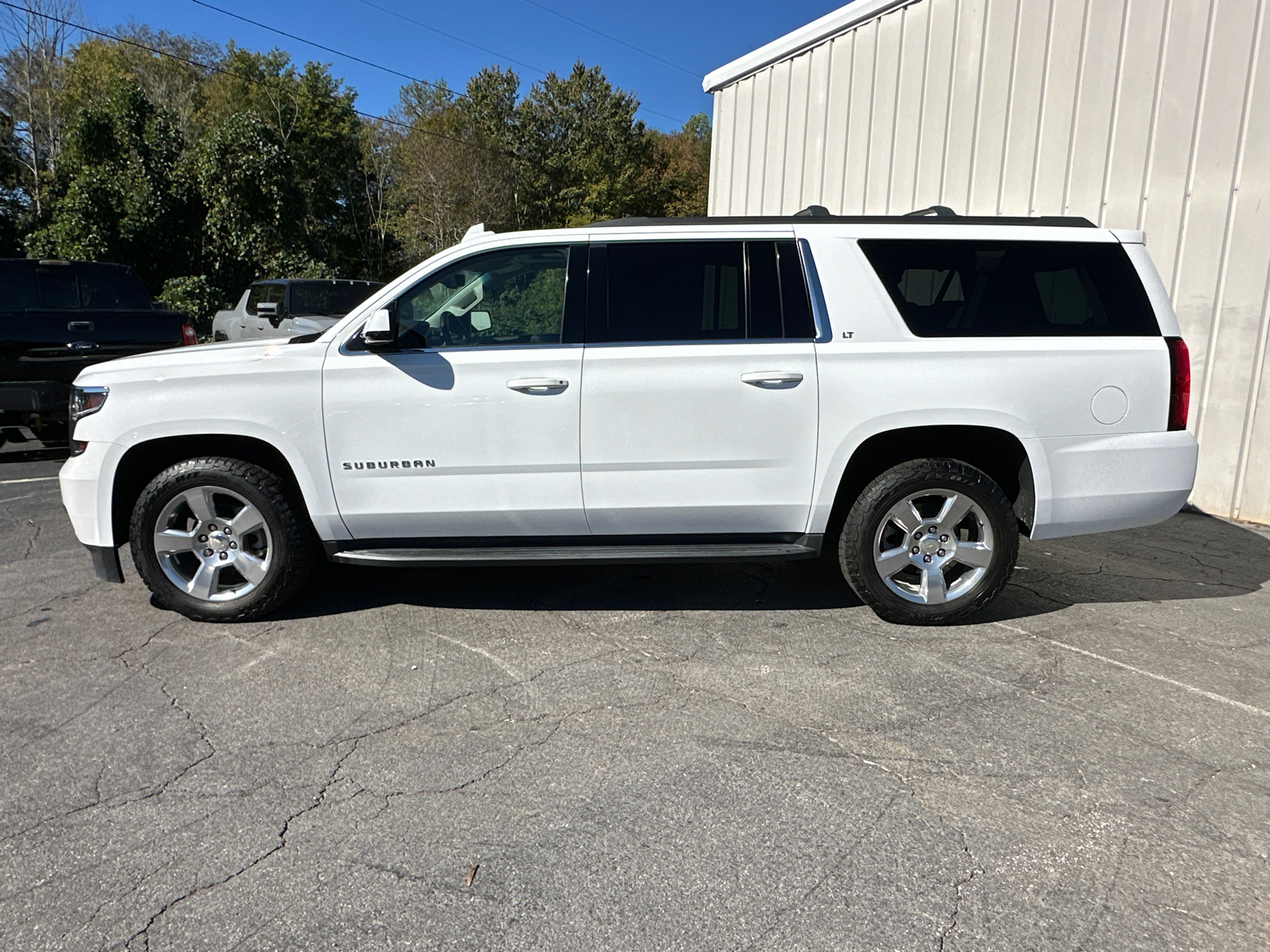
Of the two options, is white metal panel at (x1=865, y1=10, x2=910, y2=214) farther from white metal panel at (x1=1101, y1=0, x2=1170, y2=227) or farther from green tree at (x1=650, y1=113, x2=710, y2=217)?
green tree at (x1=650, y1=113, x2=710, y2=217)

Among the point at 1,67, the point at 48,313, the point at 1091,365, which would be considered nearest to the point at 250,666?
the point at 1091,365

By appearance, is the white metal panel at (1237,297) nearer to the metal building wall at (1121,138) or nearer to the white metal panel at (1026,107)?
the metal building wall at (1121,138)

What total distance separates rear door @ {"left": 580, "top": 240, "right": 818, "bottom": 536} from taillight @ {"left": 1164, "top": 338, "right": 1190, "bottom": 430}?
175 centimetres

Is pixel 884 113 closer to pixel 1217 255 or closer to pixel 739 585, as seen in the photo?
pixel 1217 255

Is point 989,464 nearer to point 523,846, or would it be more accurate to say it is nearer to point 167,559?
point 523,846

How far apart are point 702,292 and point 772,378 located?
1.81 feet

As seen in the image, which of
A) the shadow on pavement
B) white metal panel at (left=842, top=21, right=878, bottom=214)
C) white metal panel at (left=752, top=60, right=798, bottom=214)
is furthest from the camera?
white metal panel at (left=752, top=60, right=798, bottom=214)

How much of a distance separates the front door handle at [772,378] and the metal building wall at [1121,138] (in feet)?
15.3

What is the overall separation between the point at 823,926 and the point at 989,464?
3.02m

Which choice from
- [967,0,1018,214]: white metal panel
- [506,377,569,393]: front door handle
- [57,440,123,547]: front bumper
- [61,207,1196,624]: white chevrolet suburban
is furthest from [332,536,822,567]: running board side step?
[967,0,1018,214]: white metal panel

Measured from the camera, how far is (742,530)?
445cm

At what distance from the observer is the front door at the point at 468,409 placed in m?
4.25

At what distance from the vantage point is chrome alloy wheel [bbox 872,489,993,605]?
4.44 m

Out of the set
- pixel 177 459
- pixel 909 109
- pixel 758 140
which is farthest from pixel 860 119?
pixel 177 459
